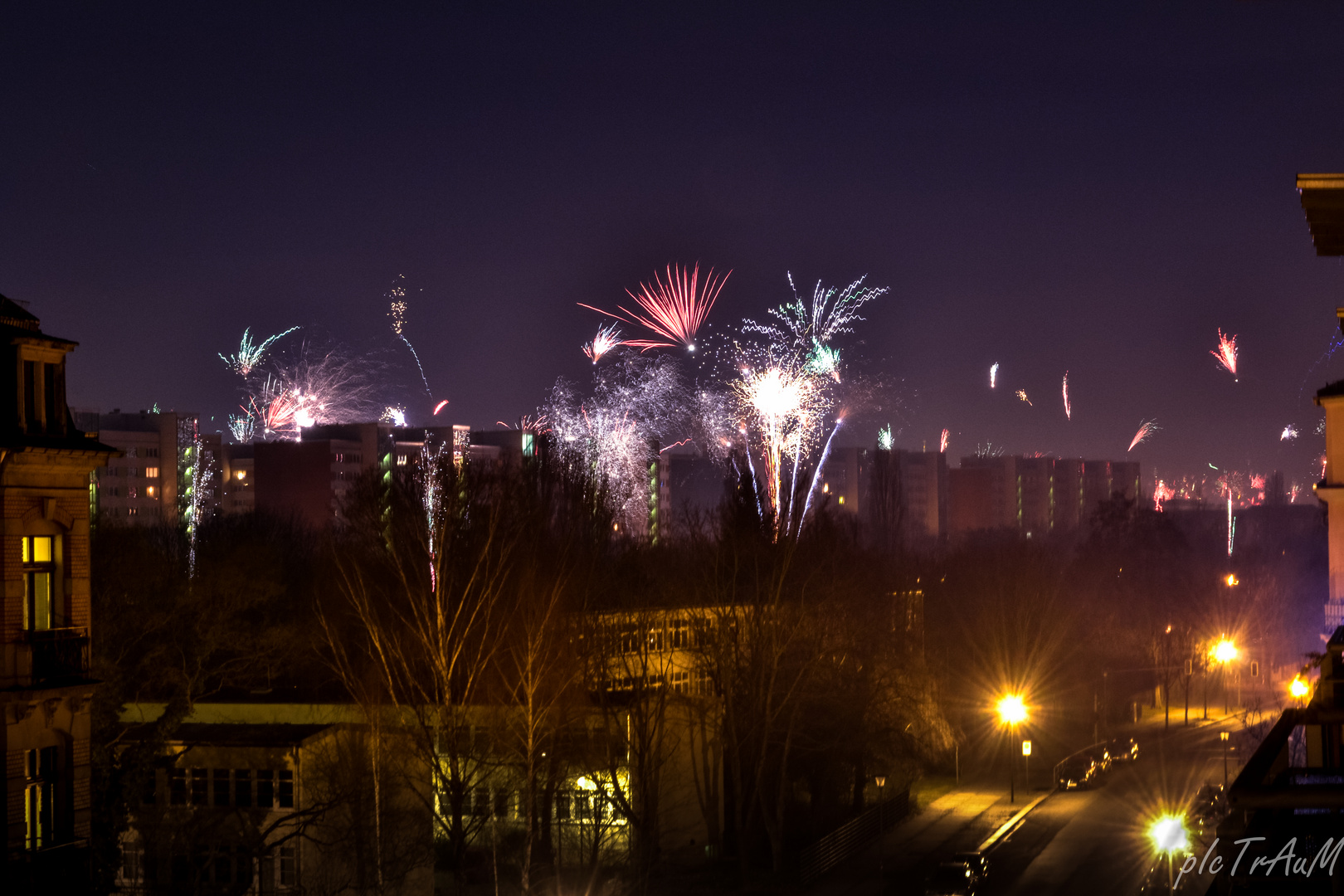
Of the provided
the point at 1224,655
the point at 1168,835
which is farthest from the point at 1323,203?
the point at 1224,655

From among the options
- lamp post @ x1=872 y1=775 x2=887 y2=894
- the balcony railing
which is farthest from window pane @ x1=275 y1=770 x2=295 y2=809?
lamp post @ x1=872 y1=775 x2=887 y2=894

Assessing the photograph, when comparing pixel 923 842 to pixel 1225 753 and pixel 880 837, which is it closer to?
pixel 880 837

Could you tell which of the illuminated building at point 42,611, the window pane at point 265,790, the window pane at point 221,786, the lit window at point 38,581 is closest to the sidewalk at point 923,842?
the window pane at point 265,790

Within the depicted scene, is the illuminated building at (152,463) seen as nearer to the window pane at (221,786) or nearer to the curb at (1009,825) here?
the curb at (1009,825)

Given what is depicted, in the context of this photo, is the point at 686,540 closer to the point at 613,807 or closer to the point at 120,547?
the point at 613,807

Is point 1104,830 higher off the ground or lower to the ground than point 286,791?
lower

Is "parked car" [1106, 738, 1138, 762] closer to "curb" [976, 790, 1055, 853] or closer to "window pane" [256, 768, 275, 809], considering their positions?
"curb" [976, 790, 1055, 853]
